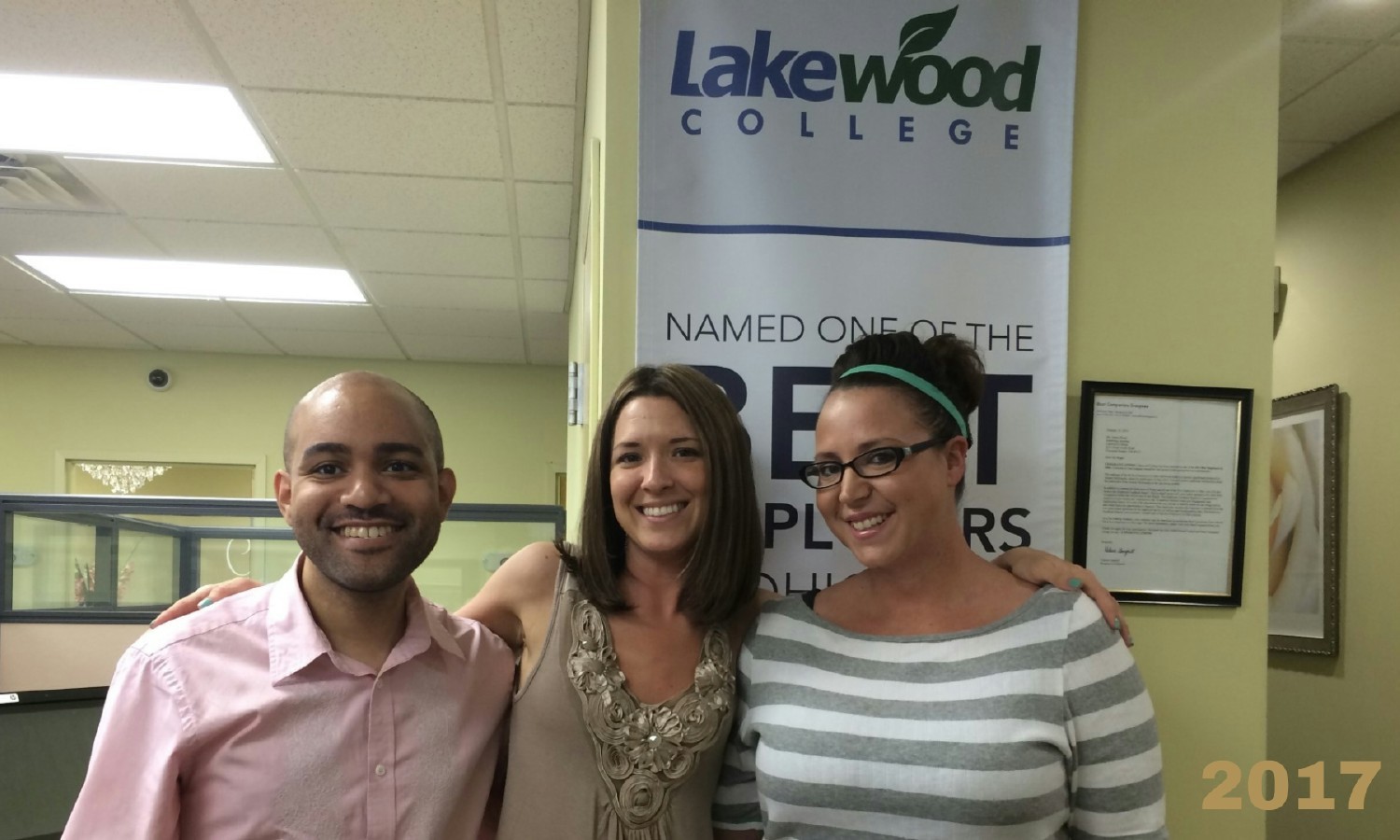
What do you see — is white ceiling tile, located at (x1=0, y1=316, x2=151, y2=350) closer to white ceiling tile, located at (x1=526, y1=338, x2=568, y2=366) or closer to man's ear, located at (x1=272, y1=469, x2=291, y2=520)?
white ceiling tile, located at (x1=526, y1=338, x2=568, y2=366)

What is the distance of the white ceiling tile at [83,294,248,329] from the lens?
16.7 ft

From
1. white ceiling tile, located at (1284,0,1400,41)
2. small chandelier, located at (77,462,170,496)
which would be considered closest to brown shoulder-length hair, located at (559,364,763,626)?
white ceiling tile, located at (1284,0,1400,41)

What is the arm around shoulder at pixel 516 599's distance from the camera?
132cm

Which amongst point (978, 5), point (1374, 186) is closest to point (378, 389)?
point (978, 5)

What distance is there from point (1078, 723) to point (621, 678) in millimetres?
555

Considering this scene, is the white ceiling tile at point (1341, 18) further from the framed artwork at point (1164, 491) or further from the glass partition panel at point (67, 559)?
the glass partition panel at point (67, 559)

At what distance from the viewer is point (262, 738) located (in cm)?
106

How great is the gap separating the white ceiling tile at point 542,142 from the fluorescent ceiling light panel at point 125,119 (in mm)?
788

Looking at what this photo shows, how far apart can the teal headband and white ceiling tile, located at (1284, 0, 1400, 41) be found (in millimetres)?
1750

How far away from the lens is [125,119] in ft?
9.29

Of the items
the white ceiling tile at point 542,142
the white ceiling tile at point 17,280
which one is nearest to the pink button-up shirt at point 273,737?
the white ceiling tile at point 542,142

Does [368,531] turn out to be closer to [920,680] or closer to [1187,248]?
[920,680]

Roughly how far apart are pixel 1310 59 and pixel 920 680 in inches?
91.0

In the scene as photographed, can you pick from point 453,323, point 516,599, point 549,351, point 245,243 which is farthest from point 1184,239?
point 549,351
